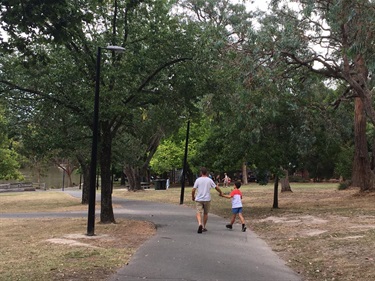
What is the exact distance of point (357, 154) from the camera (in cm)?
2828

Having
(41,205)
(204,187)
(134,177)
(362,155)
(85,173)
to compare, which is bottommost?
(41,205)

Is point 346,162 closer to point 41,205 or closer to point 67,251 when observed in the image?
point 41,205

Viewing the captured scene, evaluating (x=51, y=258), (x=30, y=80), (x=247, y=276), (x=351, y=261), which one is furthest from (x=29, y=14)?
(x=30, y=80)

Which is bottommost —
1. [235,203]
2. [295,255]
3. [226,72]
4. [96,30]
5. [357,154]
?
[295,255]

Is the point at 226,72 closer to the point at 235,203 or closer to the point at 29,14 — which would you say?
the point at 235,203

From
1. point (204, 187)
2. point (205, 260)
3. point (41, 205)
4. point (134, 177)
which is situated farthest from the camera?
point (134, 177)

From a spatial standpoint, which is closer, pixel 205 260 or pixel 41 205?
pixel 205 260

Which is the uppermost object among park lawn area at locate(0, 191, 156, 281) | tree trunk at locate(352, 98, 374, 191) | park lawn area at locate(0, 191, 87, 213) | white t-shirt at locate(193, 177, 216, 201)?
tree trunk at locate(352, 98, 374, 191)

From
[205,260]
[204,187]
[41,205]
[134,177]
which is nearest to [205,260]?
[205,260]

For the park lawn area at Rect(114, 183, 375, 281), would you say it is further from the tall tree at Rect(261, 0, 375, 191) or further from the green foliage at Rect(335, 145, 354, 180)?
the green foliage at Rect(335, 145, 354, 180)

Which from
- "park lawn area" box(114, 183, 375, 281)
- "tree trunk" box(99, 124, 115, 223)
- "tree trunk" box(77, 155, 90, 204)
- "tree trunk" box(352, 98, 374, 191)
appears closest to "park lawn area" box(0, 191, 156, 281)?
"tree trunk" box(99, 124, 115, 223)

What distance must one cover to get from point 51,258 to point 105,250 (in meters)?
1.31

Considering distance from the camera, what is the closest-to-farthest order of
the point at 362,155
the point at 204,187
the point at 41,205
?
the point at 204,187, the point at 362,155, the point at 41,205

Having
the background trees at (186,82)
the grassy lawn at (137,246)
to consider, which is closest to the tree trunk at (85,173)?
the background trees at (186,82)
